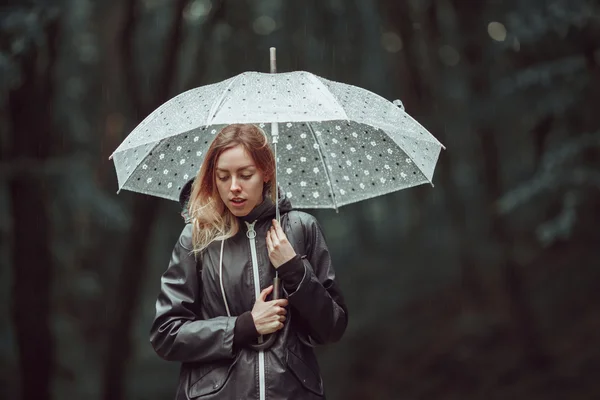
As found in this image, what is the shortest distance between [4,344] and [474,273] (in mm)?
4668

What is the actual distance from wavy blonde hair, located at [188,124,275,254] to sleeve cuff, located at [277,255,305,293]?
0.68 feet

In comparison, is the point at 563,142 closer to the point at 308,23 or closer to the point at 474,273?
the point at 474,273

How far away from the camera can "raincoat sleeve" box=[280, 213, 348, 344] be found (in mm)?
2275

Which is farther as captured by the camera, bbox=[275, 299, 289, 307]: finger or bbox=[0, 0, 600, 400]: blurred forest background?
bbox=[0, 0, 600, 400]: blurred forest background

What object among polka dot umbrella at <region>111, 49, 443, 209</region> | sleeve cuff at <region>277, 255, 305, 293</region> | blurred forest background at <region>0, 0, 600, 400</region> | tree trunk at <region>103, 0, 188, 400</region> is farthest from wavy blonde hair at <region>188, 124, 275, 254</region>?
tree trunk at <region>103, 0, 188, 400</region>

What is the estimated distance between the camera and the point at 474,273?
28.6 ft

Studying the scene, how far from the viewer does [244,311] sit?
7.76ft

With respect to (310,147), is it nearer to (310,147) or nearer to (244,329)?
(310,147)

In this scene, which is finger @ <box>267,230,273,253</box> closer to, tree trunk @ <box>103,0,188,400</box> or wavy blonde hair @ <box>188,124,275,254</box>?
wavy blonde hair @ <box>188,124,275,254</box>

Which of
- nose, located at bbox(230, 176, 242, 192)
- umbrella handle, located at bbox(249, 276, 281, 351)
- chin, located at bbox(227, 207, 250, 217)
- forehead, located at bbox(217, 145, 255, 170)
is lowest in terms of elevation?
umbrella handle, located at bbox(249, 276, 281, 351)

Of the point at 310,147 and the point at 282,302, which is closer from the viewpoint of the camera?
the point at 282,302

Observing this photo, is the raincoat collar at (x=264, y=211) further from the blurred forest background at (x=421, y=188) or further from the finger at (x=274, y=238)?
the blurred forest background at (x=421, y=188)

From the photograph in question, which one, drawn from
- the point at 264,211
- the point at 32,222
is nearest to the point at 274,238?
the point at 264,211

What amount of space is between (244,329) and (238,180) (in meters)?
0.42
